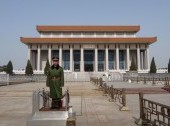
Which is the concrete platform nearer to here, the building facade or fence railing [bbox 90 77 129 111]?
fence railing [bbox 90 77 129 111]

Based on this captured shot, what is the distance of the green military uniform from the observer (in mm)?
7941

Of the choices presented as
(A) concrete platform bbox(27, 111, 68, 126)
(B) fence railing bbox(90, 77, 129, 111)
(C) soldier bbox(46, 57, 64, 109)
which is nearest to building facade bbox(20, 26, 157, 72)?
(B) fence railing bbox(90, 77, 129, 111)

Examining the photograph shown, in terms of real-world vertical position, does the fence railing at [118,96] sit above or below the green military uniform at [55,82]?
below

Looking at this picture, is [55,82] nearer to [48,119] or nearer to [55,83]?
[55,83]

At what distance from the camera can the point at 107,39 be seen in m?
68.4

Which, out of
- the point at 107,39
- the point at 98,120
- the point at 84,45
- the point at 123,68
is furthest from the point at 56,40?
the point at 98,120

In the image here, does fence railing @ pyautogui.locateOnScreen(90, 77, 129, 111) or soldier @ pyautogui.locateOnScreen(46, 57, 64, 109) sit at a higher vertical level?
soldier @ pyautogui.locateOnScreen(46, 57, 64, 109)

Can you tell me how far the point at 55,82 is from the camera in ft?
26.1

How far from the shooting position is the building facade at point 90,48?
226 feet

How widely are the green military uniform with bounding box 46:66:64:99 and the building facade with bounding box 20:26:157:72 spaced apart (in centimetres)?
6041

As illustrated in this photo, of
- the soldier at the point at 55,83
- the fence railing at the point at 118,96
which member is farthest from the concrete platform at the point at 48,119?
the fence railing at the point at 118,96

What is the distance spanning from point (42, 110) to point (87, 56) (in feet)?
226

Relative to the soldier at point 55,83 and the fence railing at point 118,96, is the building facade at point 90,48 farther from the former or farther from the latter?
the soldier at point 55,83

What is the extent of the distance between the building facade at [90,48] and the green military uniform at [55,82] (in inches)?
2378
